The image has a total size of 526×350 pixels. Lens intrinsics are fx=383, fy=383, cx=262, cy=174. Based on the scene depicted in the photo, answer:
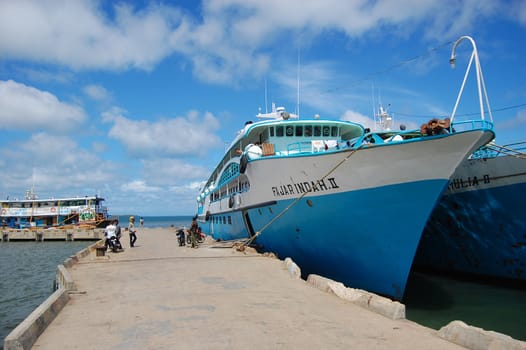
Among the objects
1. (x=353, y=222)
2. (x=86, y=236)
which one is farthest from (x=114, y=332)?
(x=86, y=236)

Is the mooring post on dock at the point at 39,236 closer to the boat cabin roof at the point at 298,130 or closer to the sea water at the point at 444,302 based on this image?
the sea water at the point at 444,302

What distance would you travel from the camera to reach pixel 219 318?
5.95 meters

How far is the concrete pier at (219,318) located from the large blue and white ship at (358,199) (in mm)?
1782

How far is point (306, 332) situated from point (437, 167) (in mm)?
5494

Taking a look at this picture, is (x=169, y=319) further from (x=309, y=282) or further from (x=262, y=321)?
(x=309, y=282)

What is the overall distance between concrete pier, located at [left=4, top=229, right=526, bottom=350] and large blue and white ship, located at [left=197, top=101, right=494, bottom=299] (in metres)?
1.78

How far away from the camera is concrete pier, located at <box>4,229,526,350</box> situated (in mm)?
4828

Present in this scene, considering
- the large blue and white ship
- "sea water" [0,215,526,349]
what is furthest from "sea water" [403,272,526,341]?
the large blue and white ship

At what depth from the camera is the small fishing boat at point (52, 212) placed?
174ft

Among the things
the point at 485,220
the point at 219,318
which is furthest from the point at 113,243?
the point at 485,220

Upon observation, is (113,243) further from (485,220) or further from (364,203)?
(485,220)

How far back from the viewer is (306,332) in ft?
17.3

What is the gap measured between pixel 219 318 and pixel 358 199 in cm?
529

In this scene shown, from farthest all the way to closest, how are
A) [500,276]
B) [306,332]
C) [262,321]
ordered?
[500,276]
[262,321]
[306,332]
